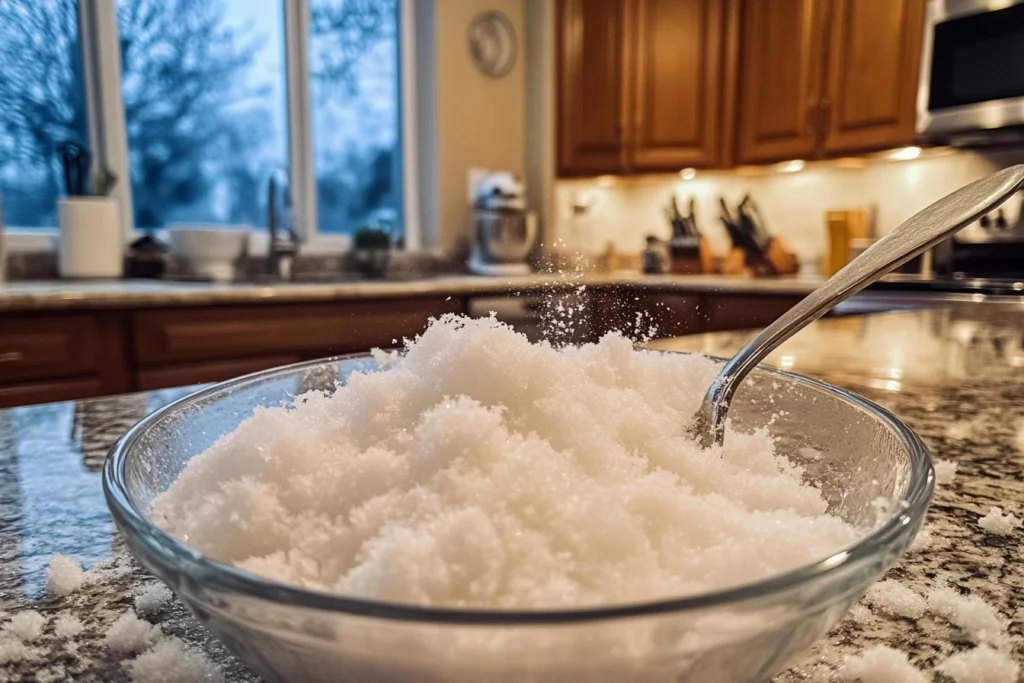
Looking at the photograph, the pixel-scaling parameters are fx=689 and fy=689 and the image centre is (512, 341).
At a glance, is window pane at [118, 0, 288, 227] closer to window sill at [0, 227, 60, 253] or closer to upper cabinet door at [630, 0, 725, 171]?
window sill at [0, 227, 60, 253]

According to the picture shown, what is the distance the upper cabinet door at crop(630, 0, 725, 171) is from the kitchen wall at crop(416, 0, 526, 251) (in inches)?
25.0

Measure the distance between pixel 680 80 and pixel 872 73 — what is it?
83 cm

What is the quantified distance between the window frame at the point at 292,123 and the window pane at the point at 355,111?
0.15 feet

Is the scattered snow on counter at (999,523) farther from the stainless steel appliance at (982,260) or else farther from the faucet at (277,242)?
the faucet at (277,242)

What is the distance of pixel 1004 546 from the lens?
43cm

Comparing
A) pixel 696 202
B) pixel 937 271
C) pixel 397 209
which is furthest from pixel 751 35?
pixel 397 209

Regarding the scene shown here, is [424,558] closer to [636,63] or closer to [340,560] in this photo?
[340,560]

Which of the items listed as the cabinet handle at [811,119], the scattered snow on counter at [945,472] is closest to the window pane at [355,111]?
the cabinet handle at [811,119]

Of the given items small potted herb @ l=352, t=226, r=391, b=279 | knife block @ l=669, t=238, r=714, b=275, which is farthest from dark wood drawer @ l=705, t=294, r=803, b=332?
small potted herb @ l=352, t=226, r=391, b=279

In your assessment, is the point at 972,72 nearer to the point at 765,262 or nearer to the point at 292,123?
the point at 765,262

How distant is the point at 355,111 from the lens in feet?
10.3

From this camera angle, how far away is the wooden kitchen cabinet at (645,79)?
3.18m

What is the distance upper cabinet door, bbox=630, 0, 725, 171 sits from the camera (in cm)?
317

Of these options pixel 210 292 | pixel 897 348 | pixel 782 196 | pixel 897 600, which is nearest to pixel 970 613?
pixel 897 600
